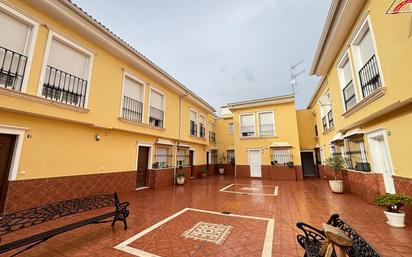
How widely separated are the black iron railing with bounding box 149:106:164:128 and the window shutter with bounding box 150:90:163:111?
27cm

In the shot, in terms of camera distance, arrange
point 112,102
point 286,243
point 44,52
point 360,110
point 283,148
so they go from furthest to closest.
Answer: point 283,148 → point 112,102 → point 360,110 → point 44,52 → point 286,243

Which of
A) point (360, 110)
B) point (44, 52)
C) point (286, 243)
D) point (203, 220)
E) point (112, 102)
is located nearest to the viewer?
point (286, 243)

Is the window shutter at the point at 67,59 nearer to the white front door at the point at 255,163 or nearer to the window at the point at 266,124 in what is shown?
the white front door at the point at 255,163

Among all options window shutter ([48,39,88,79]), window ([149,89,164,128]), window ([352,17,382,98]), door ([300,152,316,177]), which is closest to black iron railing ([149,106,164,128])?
window ([149,89,164,128])

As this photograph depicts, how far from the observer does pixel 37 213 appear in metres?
3.56

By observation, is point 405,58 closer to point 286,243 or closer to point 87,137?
point 286,243

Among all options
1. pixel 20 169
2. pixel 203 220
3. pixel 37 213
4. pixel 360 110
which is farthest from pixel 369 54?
pixel 20 169

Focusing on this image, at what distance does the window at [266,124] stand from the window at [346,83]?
24.8 ft

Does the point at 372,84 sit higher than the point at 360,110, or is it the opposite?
the point at 372,84

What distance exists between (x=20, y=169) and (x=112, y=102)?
3.77 metres

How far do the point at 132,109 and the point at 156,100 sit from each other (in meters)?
2.12

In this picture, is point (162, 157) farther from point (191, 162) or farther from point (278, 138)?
point (278, 138)

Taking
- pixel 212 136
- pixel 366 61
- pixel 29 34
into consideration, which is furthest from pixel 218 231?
pixel 212 136

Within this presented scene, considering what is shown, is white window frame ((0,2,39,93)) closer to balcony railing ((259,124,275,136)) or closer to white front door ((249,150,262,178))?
white front door ((249,150,262,178))
